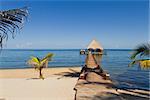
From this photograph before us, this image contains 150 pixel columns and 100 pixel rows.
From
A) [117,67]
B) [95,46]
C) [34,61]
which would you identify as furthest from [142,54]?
[117,67]

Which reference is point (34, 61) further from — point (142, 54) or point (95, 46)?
point (142, 54)

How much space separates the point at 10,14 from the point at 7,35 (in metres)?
0.48

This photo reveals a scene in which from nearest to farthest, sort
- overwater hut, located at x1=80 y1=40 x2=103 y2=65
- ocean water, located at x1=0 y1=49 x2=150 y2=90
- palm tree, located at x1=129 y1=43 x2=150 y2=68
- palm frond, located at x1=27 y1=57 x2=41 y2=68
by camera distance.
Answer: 1. palm tree, located at x1=129 y1=43 x2=150 y2=68
2. palm frond, located at x1=27 y1=57 x2=41 y2=68
3. overwater hut, located at x1=80 y1=40 x2=103 y2=65
4. ocean water, located at x1=0 y1=49 x2=150 y2=90

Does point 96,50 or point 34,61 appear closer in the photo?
point 34,61

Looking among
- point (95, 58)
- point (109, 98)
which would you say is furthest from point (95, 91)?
point (95, 58)

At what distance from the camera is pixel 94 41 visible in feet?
68.8

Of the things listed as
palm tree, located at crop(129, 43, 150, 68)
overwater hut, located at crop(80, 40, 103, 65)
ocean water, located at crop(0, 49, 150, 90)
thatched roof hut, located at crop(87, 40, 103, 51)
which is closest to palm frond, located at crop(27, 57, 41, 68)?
overwater hut, located at crop(80, 40, 103, 65)

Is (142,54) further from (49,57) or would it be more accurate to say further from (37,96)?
(49,57)

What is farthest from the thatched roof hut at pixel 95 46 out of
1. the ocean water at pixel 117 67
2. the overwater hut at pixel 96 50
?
the ocean water at pixel 117 67

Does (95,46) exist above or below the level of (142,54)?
above

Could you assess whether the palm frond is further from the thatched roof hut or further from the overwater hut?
the thatched roof hut

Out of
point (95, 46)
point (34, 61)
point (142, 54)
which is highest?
point (95, 46)

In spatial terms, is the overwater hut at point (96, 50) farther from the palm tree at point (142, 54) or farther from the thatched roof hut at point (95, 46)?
the palm tree at point (142, 54)

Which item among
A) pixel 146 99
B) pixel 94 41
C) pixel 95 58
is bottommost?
pixel 146 99
